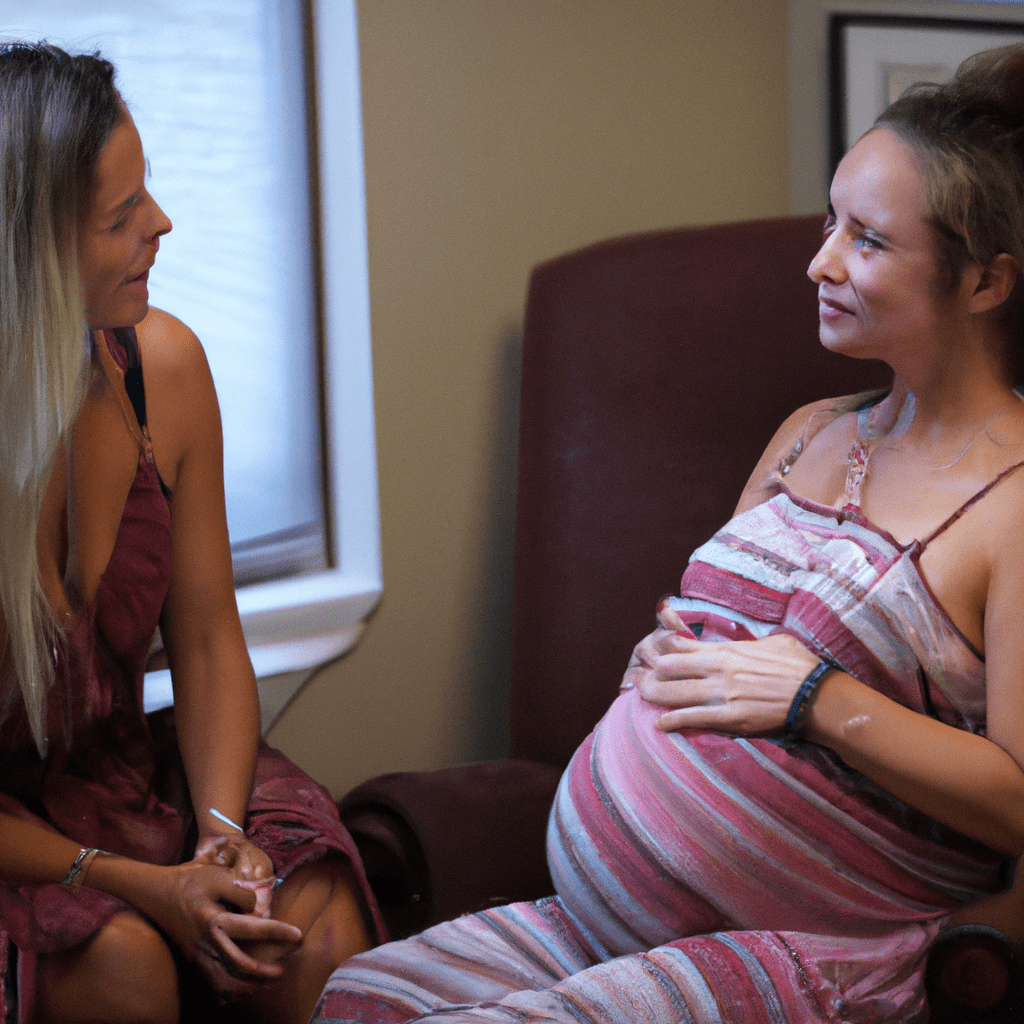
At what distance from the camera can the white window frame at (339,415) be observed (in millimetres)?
1734

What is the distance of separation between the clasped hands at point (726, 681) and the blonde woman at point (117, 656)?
37 centimetres

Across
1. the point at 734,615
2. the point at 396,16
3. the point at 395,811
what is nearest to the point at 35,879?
the point at 395,811

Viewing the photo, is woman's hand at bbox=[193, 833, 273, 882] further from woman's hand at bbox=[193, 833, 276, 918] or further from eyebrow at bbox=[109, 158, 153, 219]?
eyebrow at bbox=[109, 158, 153, 219]

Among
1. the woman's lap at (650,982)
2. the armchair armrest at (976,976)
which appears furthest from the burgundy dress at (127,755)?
the armchair armrest at (976,976)

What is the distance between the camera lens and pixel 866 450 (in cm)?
120

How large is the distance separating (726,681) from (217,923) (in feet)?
1.69

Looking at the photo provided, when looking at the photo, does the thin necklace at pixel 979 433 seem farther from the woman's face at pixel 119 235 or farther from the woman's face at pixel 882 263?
the woman's face at pixel 119 235

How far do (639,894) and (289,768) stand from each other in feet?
1.41

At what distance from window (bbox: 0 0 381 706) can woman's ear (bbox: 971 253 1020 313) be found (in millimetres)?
955

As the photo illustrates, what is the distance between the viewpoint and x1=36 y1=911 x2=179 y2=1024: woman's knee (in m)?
1.02

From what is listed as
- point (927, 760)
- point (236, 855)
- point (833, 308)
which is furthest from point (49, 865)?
point (833, 308)

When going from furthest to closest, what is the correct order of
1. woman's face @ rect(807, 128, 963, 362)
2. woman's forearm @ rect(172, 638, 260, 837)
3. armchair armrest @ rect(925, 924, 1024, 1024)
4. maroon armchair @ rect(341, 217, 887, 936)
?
1. maroon armchair @ rect(341, 217, 887, 936)
2. woman's forearm @ rect(172, 638, 260, 837)
3. woman's face @ rect(807, 128, 963, 362)
4. armchair armrest @ rect(925, 924, 1024, 1024)

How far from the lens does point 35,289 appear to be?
3.47 ft

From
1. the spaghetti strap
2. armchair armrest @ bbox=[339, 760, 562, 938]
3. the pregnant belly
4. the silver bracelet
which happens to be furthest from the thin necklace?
the silver bracelet
